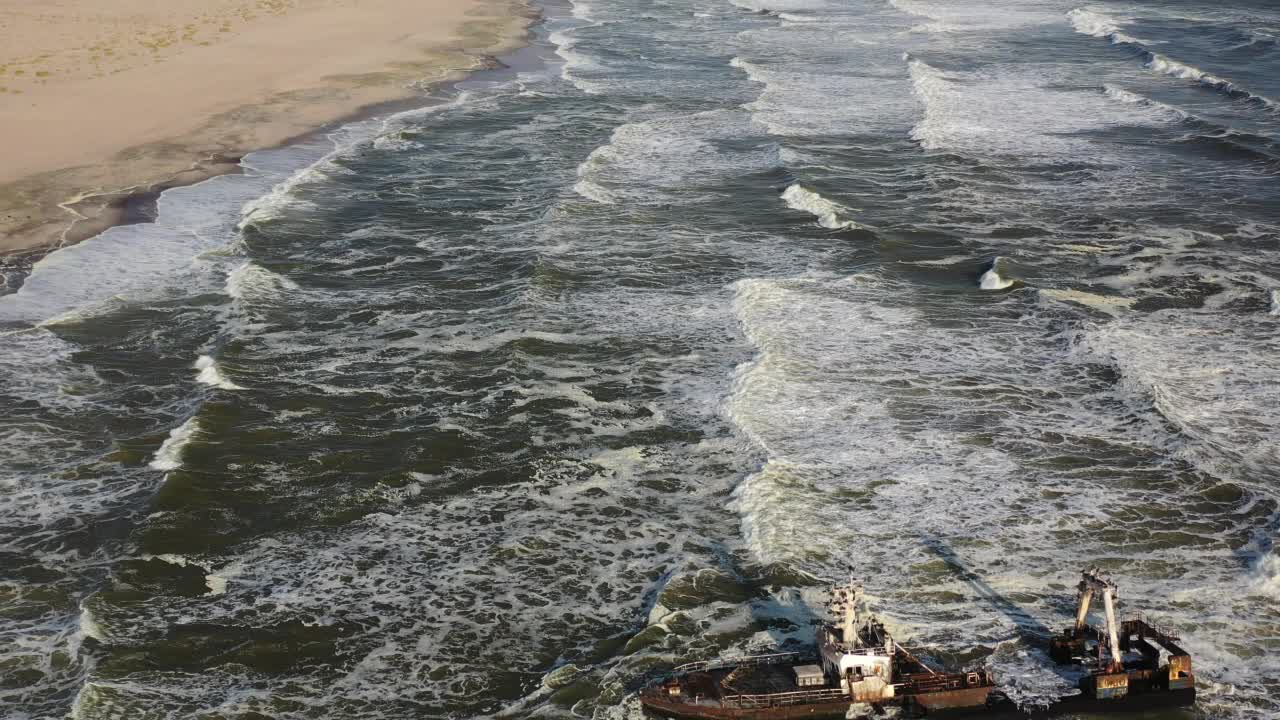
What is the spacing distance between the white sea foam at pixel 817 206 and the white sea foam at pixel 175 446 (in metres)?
20.1

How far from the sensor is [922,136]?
1944 inches

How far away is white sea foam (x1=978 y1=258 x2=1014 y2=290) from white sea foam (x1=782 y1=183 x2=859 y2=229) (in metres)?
5.38

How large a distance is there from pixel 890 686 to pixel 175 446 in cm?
1451

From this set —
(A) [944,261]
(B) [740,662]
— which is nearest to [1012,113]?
(A) [944,261]

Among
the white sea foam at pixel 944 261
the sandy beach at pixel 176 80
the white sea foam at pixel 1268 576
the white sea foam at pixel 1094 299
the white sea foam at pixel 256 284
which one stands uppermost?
the sandy beach at pixel 176 80

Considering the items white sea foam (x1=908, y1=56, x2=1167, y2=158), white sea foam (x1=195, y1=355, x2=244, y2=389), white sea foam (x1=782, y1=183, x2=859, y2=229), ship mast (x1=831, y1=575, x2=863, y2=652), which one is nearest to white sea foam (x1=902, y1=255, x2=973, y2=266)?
white sea foam (x1=782, y1=183, x2=859, y2=229)

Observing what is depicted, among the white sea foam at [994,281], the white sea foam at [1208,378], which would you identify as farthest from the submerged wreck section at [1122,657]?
the white sea foam at [994,281]

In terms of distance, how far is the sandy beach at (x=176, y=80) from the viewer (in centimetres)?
4231

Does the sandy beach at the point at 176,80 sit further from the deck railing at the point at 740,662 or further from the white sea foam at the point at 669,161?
the deck railing at the point at 740,662

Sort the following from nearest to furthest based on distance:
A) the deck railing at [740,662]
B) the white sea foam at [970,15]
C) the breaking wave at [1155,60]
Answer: the deck railing at [740,662], the breaking wave at [1155,60], the white sea foam at [970,15]

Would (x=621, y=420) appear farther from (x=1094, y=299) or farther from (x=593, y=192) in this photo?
(x=593, y=192)

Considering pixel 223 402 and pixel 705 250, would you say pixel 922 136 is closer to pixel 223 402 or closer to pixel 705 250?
pixel 705 250

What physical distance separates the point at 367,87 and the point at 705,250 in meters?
29.7

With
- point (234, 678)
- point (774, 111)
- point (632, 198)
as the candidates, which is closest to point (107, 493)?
point (234, 678)
